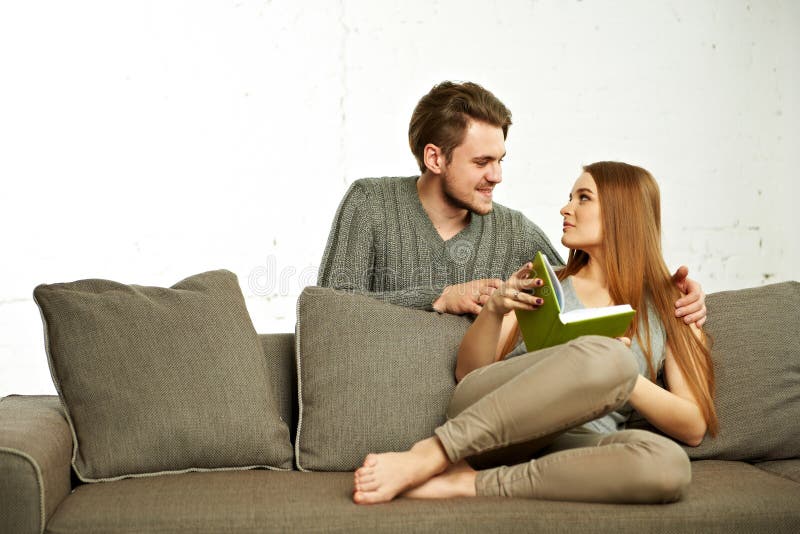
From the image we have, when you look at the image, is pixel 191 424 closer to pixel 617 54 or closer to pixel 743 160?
pixel 617 54

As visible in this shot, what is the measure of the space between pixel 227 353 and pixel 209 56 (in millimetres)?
1862

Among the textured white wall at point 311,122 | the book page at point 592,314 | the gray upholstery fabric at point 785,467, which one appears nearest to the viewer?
the book page at point 592,314

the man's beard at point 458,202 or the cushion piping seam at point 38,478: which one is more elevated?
the man's beard at point 458,202

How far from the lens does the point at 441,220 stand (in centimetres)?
275

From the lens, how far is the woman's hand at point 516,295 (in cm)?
192

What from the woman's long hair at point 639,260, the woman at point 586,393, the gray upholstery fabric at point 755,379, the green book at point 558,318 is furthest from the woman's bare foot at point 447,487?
the gray upholstery fabric at point 755,379

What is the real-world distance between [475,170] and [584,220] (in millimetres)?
572

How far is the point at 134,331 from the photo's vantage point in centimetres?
199

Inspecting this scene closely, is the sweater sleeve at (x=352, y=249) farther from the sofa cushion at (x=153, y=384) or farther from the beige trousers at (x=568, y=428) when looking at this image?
the beige trousers at (x=568, y=428)

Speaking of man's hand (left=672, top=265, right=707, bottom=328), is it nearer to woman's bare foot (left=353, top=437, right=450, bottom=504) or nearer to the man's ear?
woman's bare foot (left=353, top=437, right=450, bottom=504)

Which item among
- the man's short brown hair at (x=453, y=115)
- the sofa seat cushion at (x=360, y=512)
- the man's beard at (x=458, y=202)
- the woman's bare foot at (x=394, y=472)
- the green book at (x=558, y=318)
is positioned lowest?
the sofa seat cushion at (x=360, y=512)

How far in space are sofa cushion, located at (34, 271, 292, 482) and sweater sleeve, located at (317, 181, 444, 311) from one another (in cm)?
54

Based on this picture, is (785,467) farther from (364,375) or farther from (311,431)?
(311,431)

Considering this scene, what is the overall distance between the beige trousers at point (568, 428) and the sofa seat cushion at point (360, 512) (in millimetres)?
42
